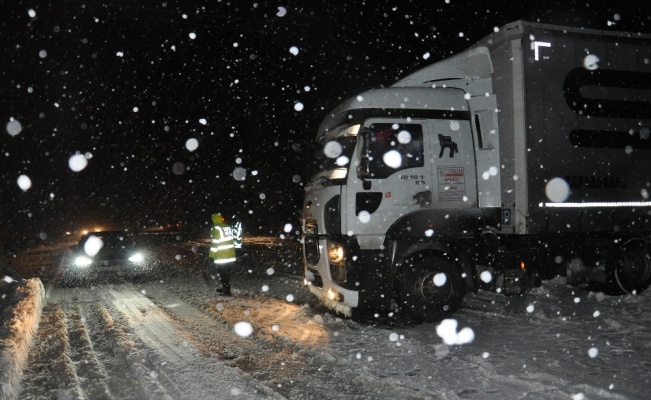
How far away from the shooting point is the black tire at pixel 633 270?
8.55 m

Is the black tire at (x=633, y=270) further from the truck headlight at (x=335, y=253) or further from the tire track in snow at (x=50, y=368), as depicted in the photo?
the tire track in snow at (x=50, y=368)

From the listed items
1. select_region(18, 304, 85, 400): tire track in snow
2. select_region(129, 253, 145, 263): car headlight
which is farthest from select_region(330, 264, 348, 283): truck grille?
select_region(129, 253, 145, 263): car headlight

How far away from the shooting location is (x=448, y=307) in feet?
25.2

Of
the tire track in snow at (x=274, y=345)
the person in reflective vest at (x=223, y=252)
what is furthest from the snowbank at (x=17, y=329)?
the person in reflective vest at (x=223, y=252)

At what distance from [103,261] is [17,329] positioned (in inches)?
285

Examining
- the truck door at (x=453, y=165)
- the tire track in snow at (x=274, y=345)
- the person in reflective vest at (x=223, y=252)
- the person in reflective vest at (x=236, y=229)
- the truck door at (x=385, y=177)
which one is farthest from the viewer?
the person in reflective vest at (x=236, y=229)

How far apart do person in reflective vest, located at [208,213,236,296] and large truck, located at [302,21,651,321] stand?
2.94 m

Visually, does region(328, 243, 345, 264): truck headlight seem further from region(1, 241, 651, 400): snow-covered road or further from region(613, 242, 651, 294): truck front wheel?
region(613, 242, 651, 294): truck front wheel

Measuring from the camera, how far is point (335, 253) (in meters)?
7.57

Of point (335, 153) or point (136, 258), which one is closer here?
point (335, 153)

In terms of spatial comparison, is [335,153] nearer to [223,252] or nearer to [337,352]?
[337,352]

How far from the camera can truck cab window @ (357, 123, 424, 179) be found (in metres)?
7.33

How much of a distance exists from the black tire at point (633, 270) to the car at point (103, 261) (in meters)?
10.9

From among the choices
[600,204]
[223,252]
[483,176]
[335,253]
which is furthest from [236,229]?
[600,204]
